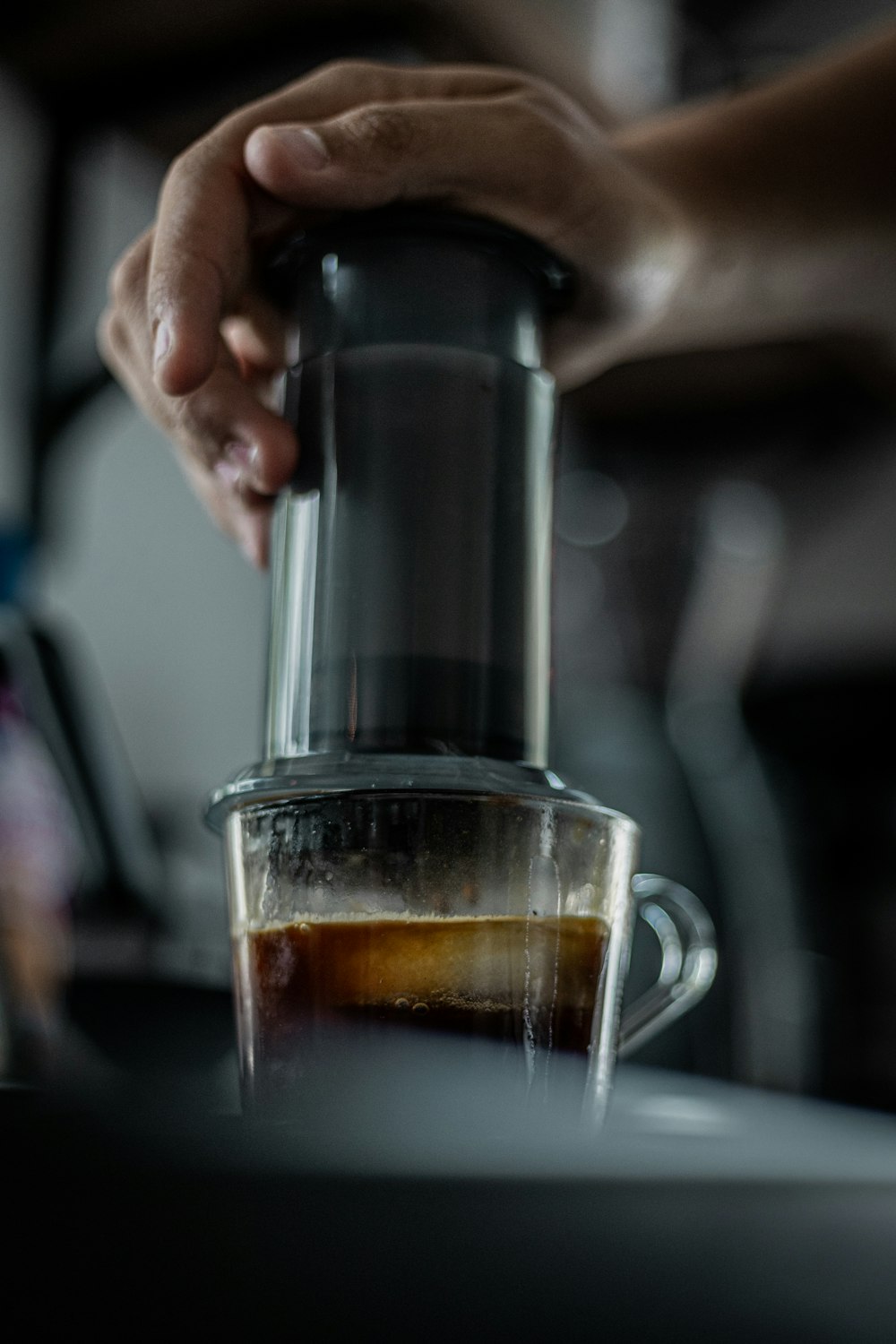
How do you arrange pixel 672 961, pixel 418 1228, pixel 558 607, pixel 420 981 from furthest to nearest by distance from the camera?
1. pixel 558 607
2. pixel 672 961
3. pixel 420 981
4. pixel 418 1228

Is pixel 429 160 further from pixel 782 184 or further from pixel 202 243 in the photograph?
pixel 782 184

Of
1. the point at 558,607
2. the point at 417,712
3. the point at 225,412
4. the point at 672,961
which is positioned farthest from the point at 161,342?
the point at 558,607

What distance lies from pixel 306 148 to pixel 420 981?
0.24m

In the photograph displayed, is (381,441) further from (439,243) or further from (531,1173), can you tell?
(531,1173)

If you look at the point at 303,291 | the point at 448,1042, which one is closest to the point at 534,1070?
the point at 448,1042

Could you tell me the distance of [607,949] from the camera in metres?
0.38

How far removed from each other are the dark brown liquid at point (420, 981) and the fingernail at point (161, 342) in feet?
0.55

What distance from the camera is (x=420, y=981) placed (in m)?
0.34

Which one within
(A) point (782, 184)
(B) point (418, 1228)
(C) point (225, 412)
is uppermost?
(A) point (782, 184)

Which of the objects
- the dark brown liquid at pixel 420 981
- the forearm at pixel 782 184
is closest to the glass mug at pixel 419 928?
the dark brown liquid at pixel 420 981

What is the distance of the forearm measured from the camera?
516 mm

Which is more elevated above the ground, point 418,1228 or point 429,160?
point 429,160

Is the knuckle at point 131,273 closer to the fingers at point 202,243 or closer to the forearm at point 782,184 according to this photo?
the fingers at point 202,243

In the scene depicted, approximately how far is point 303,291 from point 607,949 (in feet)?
0.71
